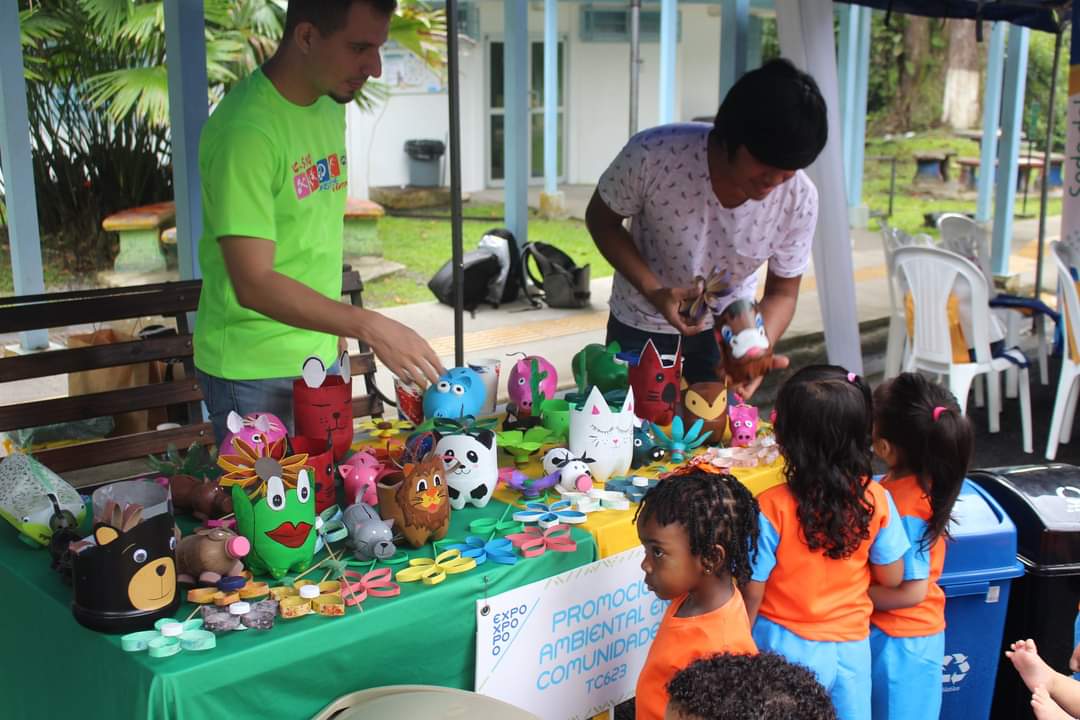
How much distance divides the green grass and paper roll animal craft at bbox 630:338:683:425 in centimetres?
654

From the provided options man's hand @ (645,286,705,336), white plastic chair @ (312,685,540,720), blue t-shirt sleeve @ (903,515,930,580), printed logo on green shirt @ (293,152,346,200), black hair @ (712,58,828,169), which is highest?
black hair @ (712,58,828,169)

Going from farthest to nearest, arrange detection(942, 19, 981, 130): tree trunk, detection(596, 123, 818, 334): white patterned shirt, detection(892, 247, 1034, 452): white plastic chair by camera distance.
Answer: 1. detection(942, 19, 981, 130): tree trunk
2. detection(892, 247, 1034, 452): white plastic chair
3. detection(596, 123, 818, 334): white patterned shirt

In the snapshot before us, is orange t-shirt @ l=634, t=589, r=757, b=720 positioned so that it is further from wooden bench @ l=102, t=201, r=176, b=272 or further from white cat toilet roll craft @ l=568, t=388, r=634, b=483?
wooden bench @ l=102, t=201, r=176, b=272

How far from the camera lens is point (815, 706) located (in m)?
1.49

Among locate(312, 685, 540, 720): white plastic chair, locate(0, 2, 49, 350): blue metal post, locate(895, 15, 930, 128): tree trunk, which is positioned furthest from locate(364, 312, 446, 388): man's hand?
locate(895, 15, 930, 128): tree trunk

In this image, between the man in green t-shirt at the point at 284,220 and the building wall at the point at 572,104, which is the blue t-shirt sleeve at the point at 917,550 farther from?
the building wall at the point at 572,104

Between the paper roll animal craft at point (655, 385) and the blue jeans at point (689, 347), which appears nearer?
the paper roll animal craft at point (655, 385)

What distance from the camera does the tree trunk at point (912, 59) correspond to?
70.6 ft

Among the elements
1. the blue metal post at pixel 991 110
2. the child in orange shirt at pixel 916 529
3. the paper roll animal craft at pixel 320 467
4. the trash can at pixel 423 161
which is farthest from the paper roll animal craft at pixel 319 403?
the trash can at pixel 423 161

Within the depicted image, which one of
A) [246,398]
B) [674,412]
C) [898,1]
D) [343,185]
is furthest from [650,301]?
[898,1]

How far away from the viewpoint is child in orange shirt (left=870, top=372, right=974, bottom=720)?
87.2 inches

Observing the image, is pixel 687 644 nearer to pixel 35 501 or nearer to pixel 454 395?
pixel 454 395

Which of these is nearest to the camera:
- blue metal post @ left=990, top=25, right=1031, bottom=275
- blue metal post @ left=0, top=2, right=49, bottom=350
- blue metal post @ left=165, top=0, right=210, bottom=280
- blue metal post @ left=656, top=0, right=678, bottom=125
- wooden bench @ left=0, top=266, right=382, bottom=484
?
wooden bench @ left=0, top=266, right=382, bottom=484

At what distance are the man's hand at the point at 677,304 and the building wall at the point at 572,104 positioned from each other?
11.7 m
